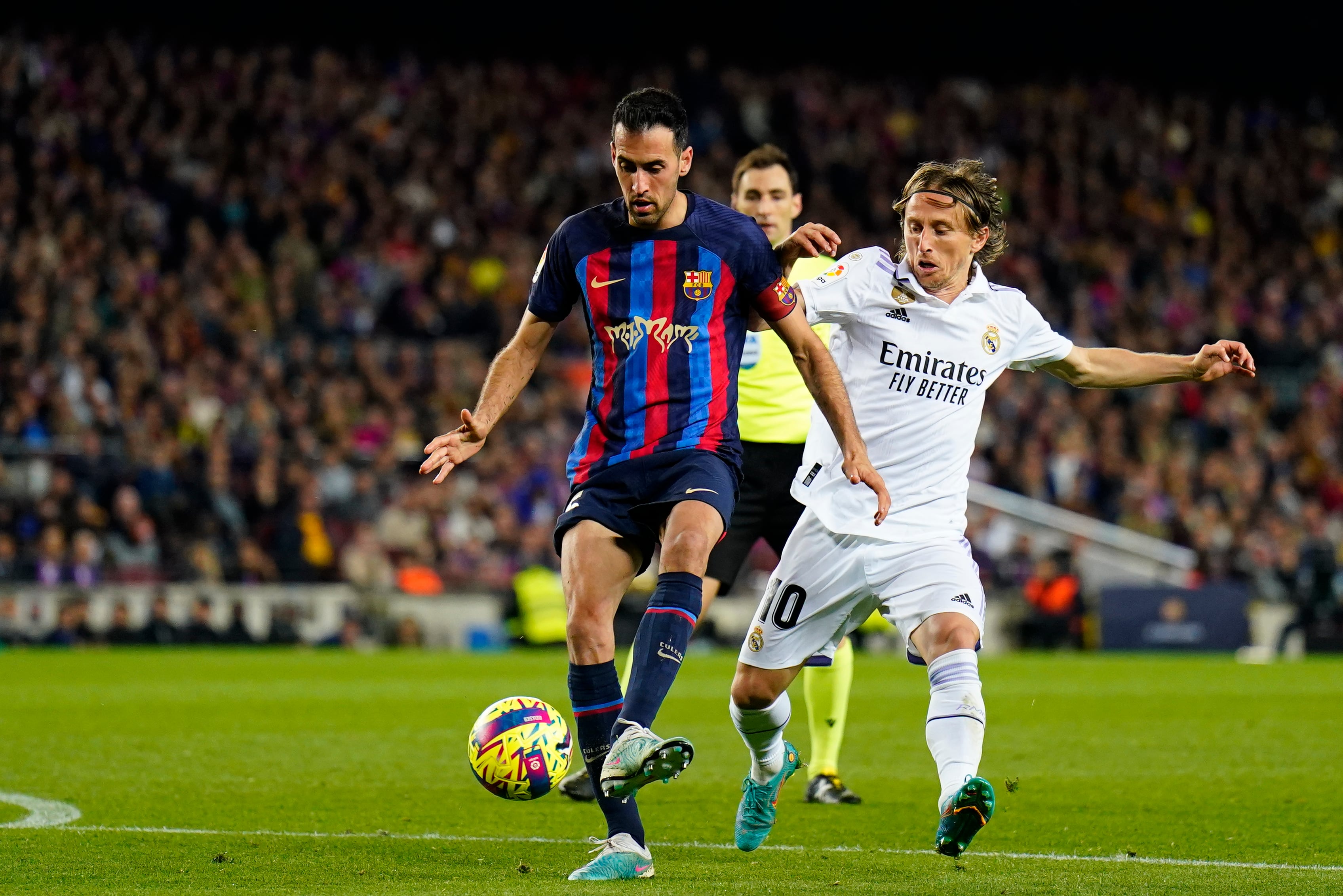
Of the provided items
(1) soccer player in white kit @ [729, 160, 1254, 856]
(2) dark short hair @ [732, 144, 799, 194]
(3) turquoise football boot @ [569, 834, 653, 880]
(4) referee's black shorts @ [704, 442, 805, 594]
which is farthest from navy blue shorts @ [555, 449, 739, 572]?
(2) dark short hair @ [732, 144, 799, 194]

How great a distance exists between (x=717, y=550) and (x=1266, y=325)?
66.0 feet

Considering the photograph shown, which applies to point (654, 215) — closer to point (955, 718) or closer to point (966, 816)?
point (955, 718)

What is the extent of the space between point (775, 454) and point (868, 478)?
8.26 feet

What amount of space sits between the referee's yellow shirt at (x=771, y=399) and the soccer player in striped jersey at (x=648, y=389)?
7.28 feet

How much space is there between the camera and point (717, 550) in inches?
310

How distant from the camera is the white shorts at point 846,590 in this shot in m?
5.62

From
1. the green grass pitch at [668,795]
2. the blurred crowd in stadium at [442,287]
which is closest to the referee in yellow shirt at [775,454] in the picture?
the green grass pitch at [668,795]

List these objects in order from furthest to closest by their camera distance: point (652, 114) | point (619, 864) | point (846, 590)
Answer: point (846, 590) → point (652, 114) → point (619, 864)

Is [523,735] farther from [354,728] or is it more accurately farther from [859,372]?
[354,728]

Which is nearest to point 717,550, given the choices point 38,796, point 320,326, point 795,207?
point 795,207

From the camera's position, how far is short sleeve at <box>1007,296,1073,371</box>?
239 inches

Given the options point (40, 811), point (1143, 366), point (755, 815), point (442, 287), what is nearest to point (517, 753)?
point (755, 815)

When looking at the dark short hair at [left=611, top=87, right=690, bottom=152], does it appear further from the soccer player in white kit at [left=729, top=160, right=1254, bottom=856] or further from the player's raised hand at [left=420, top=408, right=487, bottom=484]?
the player's raised hand at [left=420, top=408, right=487, bottom=484]

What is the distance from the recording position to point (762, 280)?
5.64m
